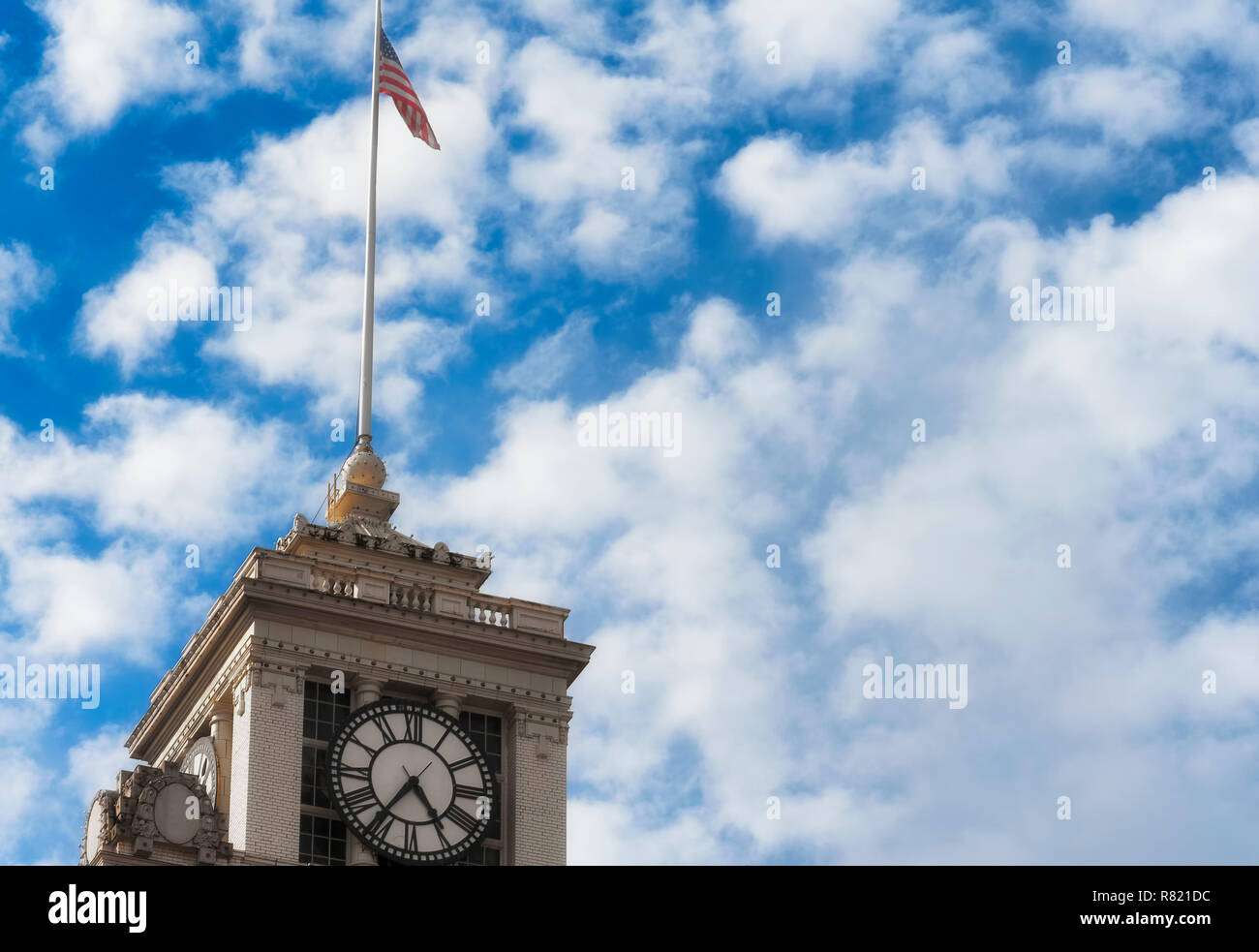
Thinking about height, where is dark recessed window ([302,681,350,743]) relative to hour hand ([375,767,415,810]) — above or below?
above

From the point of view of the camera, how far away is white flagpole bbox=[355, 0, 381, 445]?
92.1m

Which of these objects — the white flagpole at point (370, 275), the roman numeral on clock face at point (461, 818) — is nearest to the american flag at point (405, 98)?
the white flagpole at point (370, 275)

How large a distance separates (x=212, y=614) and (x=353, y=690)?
5345 millimetres

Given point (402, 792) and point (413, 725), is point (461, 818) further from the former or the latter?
point (413, 725)

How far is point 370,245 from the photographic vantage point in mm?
95438

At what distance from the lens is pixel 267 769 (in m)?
79.1

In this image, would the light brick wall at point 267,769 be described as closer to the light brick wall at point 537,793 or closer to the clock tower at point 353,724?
the clock tower at point 353,724

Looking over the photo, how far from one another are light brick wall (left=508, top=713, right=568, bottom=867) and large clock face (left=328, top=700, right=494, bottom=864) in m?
0.93

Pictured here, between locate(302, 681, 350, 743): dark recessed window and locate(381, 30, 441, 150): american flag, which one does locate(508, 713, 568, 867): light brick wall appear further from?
locate(381, 30, 441, 150): american flag

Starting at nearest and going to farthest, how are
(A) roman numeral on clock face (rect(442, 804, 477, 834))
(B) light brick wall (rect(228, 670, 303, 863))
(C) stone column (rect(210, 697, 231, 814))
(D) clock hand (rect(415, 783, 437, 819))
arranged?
(B) light brick wall (rect(228, 670, 303, 863)) < (C) stone column (rect(210, 697, 231, 814)) < (D) clock hand (rect(415, 783, 437, 819)) < (A) roman numeral on clock face (rect(442, 804, 477, 834))

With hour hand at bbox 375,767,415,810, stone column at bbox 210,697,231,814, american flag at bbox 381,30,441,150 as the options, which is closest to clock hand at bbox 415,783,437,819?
hour hand at bbox 375,767,415,810
